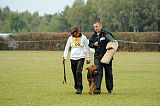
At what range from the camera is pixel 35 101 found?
12.6 metres

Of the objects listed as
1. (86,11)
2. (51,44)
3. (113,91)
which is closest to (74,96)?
(113,91)

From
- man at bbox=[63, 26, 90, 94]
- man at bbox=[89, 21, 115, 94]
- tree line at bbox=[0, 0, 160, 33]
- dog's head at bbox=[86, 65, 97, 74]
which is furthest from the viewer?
tree line at bbox=[0, 0, 160, 33]

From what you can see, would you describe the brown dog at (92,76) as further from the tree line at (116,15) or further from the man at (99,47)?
the tree line at (116,15)

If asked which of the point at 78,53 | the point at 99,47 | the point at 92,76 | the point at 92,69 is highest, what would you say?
the point at 99,47

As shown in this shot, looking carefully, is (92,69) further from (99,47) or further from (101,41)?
(101,41)

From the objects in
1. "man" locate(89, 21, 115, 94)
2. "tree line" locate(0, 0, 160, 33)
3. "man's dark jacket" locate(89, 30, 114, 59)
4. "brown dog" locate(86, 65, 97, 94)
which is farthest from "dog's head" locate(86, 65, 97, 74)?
A: "tree line" locate(0, 0, 160, 33)

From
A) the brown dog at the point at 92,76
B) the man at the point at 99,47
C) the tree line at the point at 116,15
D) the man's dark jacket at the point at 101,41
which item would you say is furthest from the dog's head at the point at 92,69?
the tree line at the point at 116,15

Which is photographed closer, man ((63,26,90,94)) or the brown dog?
the brown dog

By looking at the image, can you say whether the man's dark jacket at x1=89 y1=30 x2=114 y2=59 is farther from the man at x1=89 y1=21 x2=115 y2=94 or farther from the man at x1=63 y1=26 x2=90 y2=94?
the man at x1=63 y1=26 x2=90 y2=94

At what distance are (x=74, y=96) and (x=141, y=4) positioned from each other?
273ft

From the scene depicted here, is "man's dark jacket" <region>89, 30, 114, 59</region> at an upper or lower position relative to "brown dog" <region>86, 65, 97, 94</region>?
upper

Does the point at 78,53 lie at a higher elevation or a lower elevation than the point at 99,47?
lower

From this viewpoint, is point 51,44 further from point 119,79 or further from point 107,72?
point 107,72

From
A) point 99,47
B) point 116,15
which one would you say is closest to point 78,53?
point 99,47
